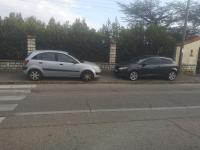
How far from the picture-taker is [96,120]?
7172 mm

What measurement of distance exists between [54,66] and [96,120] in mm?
7136

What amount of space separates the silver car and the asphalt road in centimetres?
253

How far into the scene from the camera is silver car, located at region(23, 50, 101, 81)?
13.5 metres

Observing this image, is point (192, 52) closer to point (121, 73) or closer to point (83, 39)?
point (121, 73)

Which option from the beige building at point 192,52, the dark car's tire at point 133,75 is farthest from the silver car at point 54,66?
the beige building at point 192,52

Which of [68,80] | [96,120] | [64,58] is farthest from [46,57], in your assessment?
[96,120]

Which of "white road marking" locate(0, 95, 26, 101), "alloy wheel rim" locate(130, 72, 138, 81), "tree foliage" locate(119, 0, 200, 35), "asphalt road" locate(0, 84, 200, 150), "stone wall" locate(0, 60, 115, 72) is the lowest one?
"asphalt road" locate(0, 84, 200, 150)

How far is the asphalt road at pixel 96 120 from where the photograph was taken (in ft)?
18.2

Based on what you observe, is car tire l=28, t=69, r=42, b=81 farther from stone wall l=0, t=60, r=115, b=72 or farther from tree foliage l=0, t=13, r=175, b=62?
tree foliage l=0, t=13, r=175, b=62

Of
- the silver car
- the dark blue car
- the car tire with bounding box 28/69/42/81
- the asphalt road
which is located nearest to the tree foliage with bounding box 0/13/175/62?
the dark blue car

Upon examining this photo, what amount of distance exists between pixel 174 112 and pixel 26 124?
4.52m

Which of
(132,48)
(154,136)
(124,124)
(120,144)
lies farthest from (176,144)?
(132,48)

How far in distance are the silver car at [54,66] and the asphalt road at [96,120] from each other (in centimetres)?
253

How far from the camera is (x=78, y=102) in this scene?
914cm
